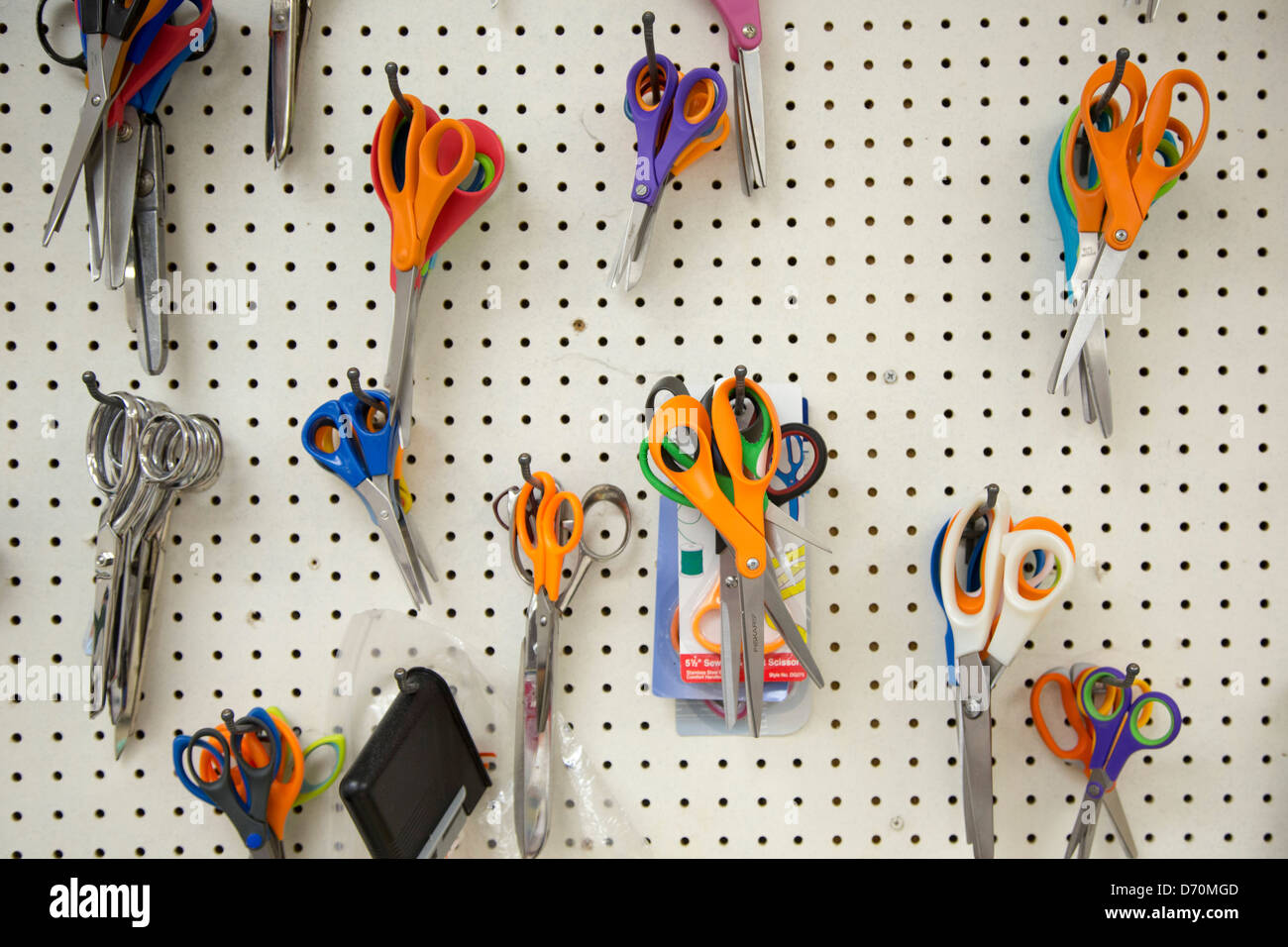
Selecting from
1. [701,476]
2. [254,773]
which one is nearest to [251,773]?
[254,773]

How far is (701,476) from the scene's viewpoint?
76 centimetres

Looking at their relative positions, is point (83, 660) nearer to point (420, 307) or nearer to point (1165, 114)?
point (420, 307)

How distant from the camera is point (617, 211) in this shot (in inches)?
34.9

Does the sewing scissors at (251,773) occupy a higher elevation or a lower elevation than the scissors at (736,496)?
lower

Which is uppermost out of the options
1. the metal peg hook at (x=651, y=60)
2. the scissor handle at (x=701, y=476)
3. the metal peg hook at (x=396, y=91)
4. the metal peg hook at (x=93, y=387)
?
the metal peg hook at (x=651, y=60)

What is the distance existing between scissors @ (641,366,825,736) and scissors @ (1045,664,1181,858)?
0.30 meters

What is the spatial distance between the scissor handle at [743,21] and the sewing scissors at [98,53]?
560 millimetres

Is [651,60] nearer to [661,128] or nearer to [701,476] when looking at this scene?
[661,128]

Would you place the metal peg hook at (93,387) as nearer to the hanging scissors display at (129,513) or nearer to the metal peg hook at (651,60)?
the hanging scissors display at (129,513)

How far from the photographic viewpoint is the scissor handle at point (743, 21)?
2.72 ft

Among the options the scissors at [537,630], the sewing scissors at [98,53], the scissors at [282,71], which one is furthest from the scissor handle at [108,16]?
the scissors at [537,630]

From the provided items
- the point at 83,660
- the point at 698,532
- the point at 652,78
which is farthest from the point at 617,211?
the point at 83,660

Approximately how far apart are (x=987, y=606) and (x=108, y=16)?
3.27 feet

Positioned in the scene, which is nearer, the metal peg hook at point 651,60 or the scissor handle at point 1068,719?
the metal peg hook at point 651,60
